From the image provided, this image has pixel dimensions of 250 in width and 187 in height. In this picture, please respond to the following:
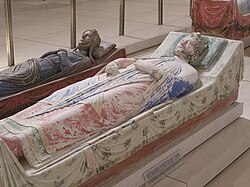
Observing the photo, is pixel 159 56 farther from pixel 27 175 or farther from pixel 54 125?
pixel 27 175

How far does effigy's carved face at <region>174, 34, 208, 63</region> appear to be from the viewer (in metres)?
3.40

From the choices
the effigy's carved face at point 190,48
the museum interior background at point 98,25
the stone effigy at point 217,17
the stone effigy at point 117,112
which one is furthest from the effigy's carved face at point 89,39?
the stone effigy at point 217,17

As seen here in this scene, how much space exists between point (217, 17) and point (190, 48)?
8.74 feet

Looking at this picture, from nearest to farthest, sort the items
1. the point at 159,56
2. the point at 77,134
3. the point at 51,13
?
the point at 77,134 → the point at 159,56 → the point at 51,13

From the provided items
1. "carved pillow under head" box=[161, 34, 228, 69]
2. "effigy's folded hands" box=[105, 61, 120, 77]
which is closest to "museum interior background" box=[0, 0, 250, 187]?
"carved pillow under head" box=[161, 34, 228, 69]

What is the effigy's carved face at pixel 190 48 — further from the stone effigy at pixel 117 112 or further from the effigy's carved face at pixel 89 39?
the effigy's carved face at pixel 89 39

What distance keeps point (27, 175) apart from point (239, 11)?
4.49 m

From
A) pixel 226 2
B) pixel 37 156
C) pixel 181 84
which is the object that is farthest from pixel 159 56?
pixel 226 2

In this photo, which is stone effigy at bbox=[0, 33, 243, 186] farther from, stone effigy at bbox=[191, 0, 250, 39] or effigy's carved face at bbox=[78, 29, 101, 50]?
stone effigy at bbox=[191, 0, 250, 39]

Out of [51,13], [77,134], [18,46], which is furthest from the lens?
[51,13]

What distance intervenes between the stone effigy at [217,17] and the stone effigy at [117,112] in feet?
7.75

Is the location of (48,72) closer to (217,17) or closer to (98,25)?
(217,17)

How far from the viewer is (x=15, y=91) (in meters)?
3.32

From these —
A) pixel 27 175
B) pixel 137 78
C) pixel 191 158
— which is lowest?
pixel 191 158
